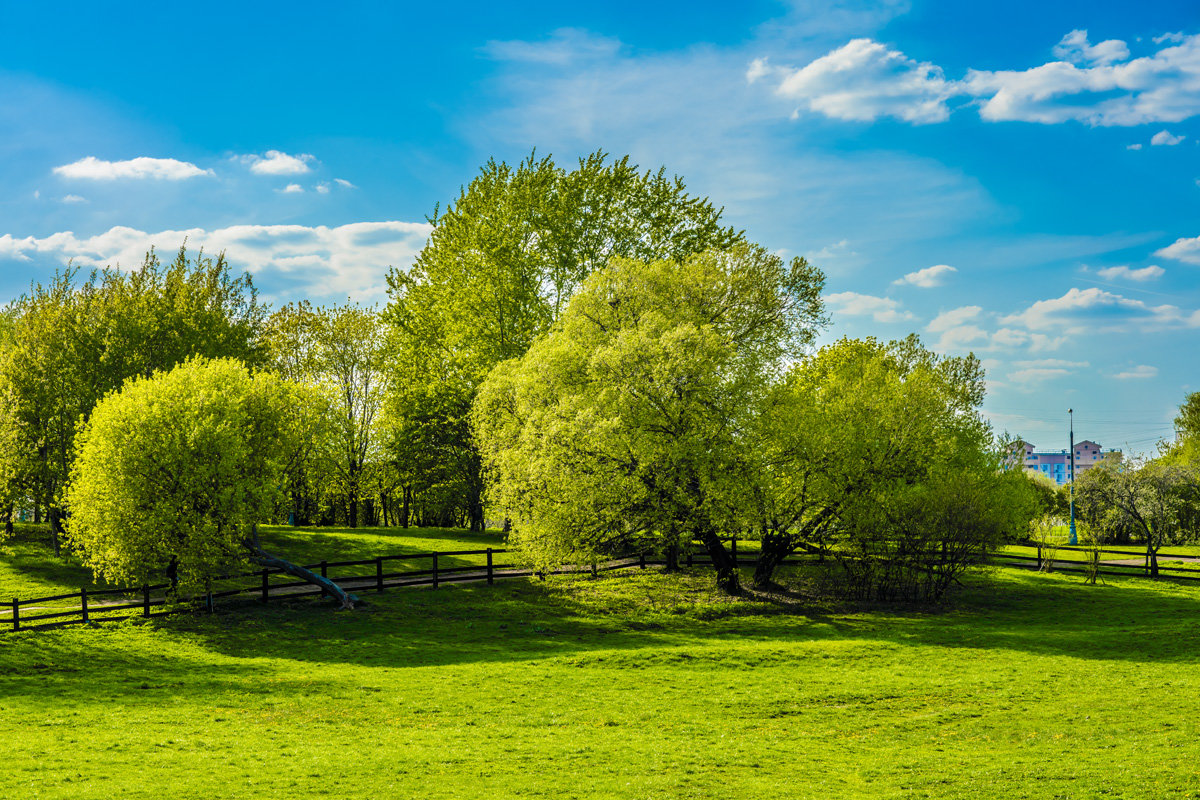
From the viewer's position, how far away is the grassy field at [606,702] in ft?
47.9

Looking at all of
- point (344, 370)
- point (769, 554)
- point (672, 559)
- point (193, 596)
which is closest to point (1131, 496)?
point (769, 554)

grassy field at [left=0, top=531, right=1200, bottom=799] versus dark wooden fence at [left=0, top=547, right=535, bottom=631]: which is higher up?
dark wooden fence at [left=0, top=547, right=535, bottom=631]

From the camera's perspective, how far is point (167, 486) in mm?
29797

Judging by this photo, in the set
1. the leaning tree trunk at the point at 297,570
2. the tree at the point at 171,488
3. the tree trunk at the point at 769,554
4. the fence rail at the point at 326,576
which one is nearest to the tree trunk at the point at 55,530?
the fence rail at the point at 326,576

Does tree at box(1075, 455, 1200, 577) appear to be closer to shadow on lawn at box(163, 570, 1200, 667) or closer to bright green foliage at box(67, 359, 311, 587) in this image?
shadow on lawn at box(163, 570, 1200, 667)

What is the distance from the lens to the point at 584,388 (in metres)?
34.5

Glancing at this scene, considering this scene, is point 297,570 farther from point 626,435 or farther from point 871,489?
point 871,489

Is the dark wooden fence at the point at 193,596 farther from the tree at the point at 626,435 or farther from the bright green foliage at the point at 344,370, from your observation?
the bright green foliage at the point at 344,370

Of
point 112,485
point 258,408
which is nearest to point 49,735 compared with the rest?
point 112,485

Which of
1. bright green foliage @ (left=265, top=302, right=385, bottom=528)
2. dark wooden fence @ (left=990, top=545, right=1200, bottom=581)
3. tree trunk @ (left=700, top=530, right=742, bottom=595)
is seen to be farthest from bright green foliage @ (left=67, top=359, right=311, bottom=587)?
dark wooden fence @ (left=990, top=545, right=1200, bottom=581)

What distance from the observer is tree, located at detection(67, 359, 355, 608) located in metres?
29.1

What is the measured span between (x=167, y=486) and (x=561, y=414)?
14.4 metres

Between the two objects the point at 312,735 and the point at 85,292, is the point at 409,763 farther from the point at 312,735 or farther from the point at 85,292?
the point at 85,292

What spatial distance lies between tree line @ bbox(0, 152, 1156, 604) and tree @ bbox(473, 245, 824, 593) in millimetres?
101
